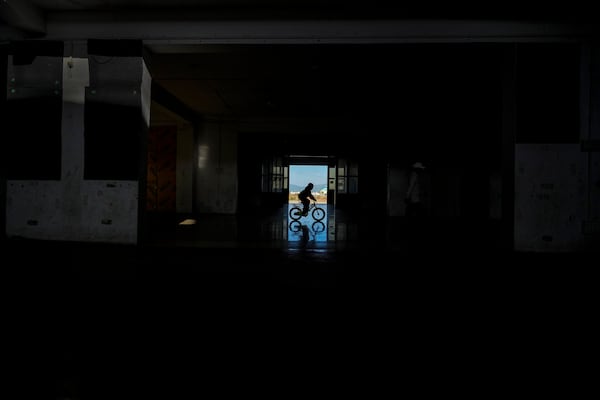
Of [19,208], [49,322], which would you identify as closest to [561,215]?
[49,322]

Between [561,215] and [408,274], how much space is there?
14.3 ft

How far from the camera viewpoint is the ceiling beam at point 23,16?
635 centimetres

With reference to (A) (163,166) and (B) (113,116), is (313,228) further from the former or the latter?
(A) (163,166)

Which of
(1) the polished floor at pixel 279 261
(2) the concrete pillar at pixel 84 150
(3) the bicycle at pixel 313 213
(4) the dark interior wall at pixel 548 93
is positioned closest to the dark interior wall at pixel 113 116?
(2) the concrete pillar at pixel 84 150

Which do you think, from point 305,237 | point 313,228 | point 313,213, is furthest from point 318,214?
point 305,237

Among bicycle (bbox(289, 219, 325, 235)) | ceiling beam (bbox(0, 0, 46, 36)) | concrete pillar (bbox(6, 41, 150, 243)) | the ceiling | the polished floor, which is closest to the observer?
the polished floor

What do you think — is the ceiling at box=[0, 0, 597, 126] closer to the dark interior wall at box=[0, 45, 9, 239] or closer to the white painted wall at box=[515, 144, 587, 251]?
the dark interior wall at box=[0, 45, 9, 239]

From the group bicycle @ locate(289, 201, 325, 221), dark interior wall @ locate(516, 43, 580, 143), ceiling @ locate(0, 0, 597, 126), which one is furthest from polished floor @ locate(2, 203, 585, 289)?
ceiling @ locate(0, 0, 597, 126)

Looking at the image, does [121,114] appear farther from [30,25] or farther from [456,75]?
[456,75]

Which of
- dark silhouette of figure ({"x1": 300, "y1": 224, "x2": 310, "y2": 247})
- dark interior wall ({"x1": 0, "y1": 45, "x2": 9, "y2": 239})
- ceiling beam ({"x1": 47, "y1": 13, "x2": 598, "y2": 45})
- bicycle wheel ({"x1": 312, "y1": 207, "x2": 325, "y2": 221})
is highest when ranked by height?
ceiling beam ({"x1": 47, "y1": 13, "x2": 598, "y2": 45})

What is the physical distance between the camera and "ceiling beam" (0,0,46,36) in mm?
6352

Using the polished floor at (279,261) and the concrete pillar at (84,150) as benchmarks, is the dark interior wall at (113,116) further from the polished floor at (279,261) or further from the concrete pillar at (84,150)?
the polished floor at (279,261)

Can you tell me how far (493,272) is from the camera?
4.78m

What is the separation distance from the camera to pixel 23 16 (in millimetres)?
6523
